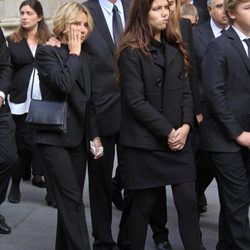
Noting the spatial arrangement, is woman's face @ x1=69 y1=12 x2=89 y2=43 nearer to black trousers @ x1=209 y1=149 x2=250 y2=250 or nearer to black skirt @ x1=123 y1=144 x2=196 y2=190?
black skirt @ x1=123 y1=144 x2=196 y2=190

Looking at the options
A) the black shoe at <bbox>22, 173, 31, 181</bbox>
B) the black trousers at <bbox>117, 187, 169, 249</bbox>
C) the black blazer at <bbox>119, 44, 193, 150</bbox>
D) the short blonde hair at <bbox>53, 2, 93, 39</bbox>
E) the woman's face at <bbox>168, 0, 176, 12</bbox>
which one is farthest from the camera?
the black shoe at <bbox>22, 173, 31, 181</bbox>

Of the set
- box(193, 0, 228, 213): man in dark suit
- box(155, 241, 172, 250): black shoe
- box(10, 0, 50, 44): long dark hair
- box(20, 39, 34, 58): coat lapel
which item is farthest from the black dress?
A: box(10, 0, 50, 44): long dark hair

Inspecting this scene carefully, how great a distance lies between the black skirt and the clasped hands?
2.0 inches

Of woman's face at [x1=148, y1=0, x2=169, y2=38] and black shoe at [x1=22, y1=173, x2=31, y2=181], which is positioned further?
black shoe at [x1=22, y1=173, x2=31, y2=181]

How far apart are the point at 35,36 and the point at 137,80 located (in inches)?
116

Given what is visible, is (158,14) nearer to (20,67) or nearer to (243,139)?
(243,139)

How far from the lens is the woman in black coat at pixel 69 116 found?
4.45m

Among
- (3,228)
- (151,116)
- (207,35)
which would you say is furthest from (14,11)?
(151,116)

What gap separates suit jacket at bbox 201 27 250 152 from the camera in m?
4.53

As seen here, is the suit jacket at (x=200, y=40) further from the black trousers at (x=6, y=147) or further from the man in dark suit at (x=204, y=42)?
the black trousers at (x=6, y=147)

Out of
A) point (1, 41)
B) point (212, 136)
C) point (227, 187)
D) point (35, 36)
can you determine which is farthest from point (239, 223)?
point (35, 36)

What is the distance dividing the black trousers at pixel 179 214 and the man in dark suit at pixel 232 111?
307 mm

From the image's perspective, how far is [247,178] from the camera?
15.5 ft

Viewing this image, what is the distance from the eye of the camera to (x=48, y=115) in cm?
444
